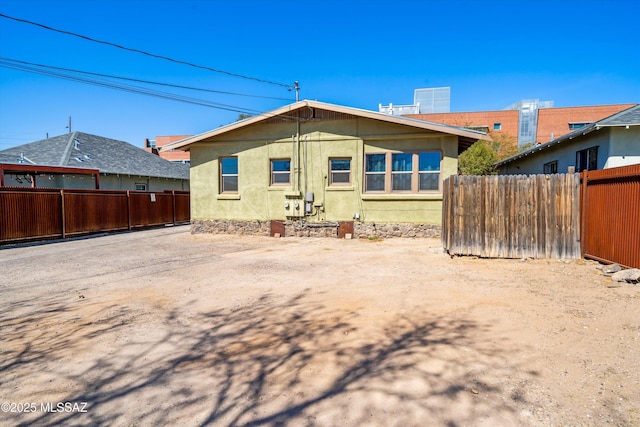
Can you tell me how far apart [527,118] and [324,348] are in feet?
161

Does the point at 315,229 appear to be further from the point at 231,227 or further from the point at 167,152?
the point at 167,152

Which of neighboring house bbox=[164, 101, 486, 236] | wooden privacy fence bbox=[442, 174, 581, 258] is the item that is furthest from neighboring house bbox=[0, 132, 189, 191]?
wooden privacy fence bbox=[442, 174, 581, 258]

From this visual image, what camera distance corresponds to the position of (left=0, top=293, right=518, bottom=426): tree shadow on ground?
2537 mm

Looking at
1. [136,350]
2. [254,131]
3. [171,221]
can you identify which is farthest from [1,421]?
[171,221]

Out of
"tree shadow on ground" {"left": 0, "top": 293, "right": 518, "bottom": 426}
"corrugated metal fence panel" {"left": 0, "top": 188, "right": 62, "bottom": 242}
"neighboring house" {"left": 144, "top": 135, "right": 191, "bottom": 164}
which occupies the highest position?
"neighboring house" {"left": 144, "top": 135, "right": 191, "bottom": 164}

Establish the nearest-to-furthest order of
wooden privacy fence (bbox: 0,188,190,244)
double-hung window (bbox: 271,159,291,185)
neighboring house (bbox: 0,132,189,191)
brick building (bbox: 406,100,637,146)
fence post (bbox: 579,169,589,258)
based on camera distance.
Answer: fence post (bbox: 579,169,589,258)
wooden privacy fence (bbox: 0,188,190,244)
double-hung window (bbox: 271,159,291,185)
neighboring house (bbox: 0,132,189,191)
brick building (bbox: 406,100,637,146)

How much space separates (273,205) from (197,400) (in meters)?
11.0

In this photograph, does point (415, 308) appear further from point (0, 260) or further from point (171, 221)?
point (171, 221)

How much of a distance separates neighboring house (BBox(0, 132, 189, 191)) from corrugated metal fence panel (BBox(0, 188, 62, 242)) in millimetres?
3612

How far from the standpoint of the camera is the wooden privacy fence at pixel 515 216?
25.0 ft

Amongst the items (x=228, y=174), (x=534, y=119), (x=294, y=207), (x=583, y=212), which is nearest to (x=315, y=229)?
(x=294, y=207)

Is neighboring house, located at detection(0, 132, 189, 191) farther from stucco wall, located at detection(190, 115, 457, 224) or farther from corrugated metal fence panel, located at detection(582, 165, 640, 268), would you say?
corrugated metal fence panel, located at detection(582, 165, 640, 268)

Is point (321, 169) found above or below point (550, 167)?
below

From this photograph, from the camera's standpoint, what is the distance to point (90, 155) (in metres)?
20.9
